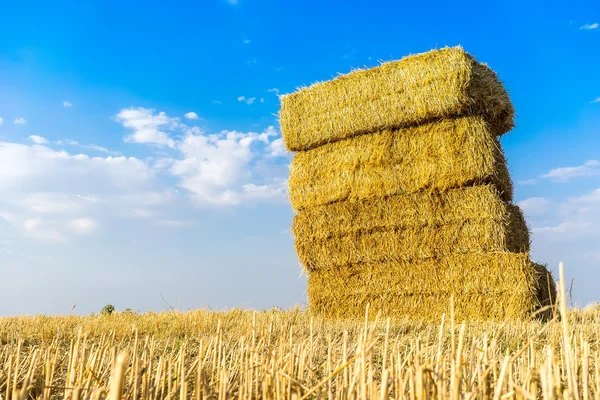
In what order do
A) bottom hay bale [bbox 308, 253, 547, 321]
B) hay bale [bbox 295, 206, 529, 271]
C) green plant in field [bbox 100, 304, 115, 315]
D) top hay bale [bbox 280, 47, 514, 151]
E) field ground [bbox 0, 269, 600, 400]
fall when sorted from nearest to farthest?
field ground [bbox 0, 269, 600, 400], bottom hay bale [bbox 308, 253, 547, 321], hay bale [bbox 295, 206, 529, 271], top hay bale [bbox 280, 47, 514, 151], green plant in field [bbox 100, 304, 115, 315]

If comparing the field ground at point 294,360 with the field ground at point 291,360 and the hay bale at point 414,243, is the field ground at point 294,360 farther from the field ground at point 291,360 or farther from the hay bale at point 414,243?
the hay bale at point 414,243

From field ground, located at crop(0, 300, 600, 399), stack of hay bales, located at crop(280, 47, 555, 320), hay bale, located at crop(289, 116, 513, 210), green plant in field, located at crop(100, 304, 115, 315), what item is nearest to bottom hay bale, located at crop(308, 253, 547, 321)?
stack of hay bales, located at crop(280, 47, 555, 320)

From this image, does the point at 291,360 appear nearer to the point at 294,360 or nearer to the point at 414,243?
the point at 294,360

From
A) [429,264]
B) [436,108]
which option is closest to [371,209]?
[429,264]

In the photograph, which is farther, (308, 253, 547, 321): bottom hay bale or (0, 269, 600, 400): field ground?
(308, 253, 547, 321): bottom hay bale

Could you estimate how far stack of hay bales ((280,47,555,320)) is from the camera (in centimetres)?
680

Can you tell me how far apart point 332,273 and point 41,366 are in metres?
4.97

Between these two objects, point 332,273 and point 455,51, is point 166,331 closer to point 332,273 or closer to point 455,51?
point 332,273

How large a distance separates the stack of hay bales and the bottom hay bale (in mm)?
13

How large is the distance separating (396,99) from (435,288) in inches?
98.6

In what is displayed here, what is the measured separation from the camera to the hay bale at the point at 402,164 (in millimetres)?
6875

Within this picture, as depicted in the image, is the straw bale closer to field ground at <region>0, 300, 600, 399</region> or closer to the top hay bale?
the top hay bale

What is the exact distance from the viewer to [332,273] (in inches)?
306

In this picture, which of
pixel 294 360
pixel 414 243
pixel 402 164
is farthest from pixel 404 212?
pixel 294 360
